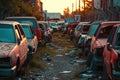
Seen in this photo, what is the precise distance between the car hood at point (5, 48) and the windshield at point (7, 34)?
0.40 m

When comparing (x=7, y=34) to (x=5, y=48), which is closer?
(x=5, y=48)

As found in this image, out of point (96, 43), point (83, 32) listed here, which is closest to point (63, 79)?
point (96, 43)

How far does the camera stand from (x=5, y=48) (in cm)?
1137

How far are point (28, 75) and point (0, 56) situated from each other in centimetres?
373

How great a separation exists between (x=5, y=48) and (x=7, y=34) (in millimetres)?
1300

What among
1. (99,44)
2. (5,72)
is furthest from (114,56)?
(99,44)

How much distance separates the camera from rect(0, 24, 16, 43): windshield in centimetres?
1244

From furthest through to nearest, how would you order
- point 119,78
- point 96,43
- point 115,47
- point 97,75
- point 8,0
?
1. point 8,0
2. point 96,43
3. point 97,75
4. point 115,47
5. point 119,78

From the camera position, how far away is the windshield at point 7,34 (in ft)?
40.8

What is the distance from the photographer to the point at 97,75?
13.6 m

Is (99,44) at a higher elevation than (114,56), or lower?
lower

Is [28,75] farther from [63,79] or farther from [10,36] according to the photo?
[10,36]

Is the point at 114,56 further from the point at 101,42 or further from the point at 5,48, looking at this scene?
the point at 101,42

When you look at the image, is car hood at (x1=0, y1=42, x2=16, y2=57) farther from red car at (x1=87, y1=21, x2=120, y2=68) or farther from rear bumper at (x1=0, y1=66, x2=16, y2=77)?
red car at (x1=87, y1=21, x2=120, y2=68)
